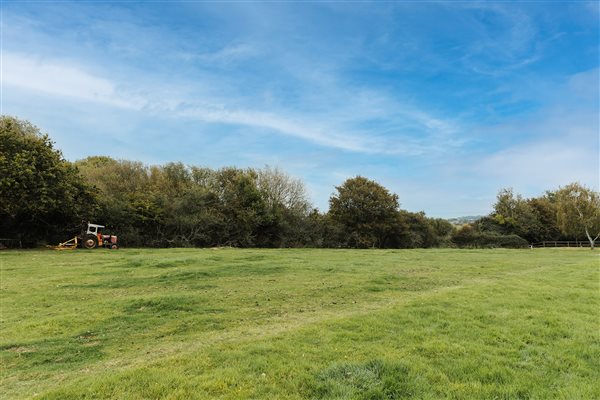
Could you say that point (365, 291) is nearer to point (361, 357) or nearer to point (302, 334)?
point (302, 334)

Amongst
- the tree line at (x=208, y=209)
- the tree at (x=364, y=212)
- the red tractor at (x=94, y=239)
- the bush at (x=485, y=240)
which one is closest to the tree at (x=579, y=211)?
the tree line at (x=208, y=209)

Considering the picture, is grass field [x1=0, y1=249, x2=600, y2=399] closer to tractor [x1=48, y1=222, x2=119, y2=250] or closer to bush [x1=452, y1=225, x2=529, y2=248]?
tractor [x1=48, y1=222, x2=119, y2=250]

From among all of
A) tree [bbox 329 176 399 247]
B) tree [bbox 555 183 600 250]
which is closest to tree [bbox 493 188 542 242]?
tree [bbox 555 183 600 250]

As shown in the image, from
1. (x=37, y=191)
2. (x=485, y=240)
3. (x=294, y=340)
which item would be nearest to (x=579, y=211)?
(x=485, y=240)

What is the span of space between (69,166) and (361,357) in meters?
29.7

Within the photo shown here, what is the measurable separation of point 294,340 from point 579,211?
182ft

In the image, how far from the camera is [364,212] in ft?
155

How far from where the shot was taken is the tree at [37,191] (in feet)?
77.4

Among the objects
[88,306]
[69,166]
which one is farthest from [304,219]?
[88,306]

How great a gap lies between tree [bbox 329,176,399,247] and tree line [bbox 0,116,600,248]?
0.13 m

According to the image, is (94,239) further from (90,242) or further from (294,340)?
(294,340)

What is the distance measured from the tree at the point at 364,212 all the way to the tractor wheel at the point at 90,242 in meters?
27.7

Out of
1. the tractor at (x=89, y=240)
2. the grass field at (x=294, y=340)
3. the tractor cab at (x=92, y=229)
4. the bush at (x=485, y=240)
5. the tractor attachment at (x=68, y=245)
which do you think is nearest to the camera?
the grass field at (x=294, y=340)

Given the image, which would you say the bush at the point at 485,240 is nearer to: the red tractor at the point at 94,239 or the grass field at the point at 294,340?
the grass field at the point at 294,340
